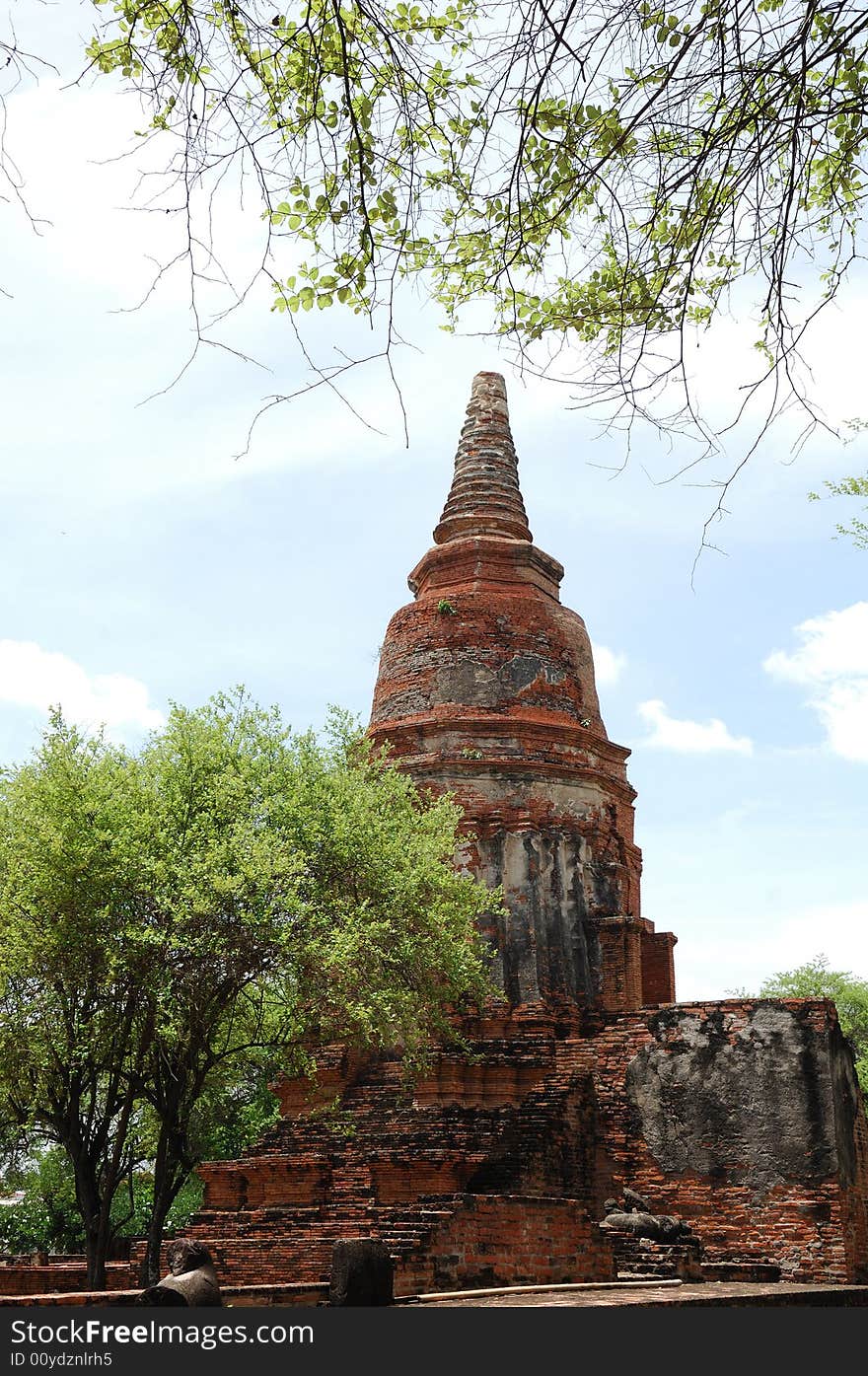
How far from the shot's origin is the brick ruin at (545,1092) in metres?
14.0

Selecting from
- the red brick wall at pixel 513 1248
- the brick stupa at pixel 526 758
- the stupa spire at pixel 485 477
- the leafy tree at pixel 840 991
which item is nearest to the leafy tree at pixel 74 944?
the red brick wall at pixel 513 1248

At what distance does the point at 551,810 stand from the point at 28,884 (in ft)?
26.9

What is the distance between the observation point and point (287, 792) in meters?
14.9

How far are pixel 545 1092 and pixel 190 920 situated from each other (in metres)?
5.67

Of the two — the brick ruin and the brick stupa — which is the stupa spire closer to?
the brick stupa

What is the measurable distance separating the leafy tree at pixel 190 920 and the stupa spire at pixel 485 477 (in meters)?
7.51

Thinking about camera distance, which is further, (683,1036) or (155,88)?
(683,1036)

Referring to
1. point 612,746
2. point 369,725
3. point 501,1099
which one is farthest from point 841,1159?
point 369,725

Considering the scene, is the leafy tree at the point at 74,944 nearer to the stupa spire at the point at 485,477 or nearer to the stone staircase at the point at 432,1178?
the stone staircase at the point at 432,1178

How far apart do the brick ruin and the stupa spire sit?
1.94 m

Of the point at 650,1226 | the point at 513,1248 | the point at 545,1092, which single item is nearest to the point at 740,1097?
the point at 650,1226

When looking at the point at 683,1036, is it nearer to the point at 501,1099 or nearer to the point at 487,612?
the point at 501,1099

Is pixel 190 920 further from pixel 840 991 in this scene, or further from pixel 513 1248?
pixel 840 991

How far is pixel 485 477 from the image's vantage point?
23.3m
